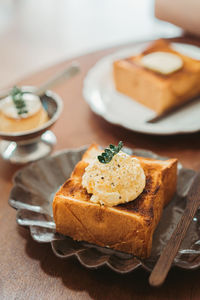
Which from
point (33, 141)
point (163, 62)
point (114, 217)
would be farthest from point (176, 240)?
point (163, 62)

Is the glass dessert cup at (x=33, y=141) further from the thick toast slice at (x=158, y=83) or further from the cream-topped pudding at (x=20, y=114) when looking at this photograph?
the thick toast slice at (x=158, y=83)

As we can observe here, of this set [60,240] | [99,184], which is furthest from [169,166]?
[60,240]

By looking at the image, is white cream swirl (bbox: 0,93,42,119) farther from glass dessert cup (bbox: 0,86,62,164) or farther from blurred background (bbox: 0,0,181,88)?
blurred background (bbox: 0,0,181,88)

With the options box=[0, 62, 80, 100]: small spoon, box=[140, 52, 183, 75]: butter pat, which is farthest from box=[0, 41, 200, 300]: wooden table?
box=[140, 52, 183, 75]: butter pat

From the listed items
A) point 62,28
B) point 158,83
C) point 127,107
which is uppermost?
point 158,83

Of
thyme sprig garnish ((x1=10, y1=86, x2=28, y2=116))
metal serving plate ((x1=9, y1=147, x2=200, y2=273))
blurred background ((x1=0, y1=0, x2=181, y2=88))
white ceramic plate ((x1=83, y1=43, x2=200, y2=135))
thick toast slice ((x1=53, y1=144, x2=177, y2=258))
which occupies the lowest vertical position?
blurred background ((x1=0, y1=0, x2=181, y2=88))

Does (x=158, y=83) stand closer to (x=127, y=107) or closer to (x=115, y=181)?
(x=127, y=107)
